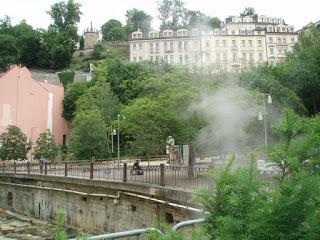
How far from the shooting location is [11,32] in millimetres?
89000

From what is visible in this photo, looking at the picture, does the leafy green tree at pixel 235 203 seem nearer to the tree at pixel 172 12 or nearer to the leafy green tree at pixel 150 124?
the leafy green tree at pixel 150 124

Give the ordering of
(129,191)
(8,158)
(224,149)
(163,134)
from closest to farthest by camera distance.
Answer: (129,191), (224,149), (163,134), (8,158)

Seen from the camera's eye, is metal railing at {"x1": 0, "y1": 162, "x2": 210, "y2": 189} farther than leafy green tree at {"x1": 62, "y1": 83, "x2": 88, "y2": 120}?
No

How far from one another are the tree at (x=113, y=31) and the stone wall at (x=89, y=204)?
3044 inches

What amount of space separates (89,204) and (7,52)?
60.9m

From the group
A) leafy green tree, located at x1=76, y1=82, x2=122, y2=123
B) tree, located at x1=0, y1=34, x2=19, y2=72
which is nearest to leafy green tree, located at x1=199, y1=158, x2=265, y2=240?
leafy green tree, located at x1=76, y1=82, x2=122, y2=123

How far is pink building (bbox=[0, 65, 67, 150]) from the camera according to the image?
5106cm

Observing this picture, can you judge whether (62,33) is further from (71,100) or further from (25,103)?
(25,103)

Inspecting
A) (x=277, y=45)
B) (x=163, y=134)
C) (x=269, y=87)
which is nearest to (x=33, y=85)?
(x=269, y=87)

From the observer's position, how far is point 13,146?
40.2 m

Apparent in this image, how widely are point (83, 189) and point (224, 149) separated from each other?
22.4ft

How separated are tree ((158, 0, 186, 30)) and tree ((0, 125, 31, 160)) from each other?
2083 inches

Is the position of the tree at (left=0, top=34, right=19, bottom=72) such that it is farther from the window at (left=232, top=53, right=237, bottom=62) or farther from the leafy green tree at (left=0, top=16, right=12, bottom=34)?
the window at (left=232, top=53, right=237, bottom=62)

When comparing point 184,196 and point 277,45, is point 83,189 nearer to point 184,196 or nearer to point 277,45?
point 184,196
